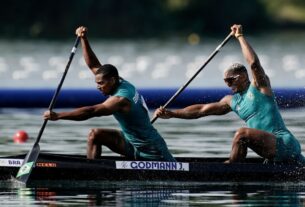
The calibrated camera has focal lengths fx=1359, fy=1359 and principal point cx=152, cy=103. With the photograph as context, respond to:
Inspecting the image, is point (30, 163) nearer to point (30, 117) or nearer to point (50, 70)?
point (30, 117)

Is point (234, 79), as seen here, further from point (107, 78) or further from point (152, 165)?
point (107, 78)

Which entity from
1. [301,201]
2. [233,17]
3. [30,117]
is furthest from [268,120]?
[233,17]

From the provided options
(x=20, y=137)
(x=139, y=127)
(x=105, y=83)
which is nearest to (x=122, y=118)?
(x=139, y=127)

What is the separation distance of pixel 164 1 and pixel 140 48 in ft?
59.9

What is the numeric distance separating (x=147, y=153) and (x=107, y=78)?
1.32 meters

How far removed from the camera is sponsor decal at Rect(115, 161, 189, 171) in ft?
62.3

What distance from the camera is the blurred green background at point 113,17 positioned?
8544 cm

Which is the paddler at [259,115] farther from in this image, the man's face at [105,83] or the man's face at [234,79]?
the man's face at [105,83]

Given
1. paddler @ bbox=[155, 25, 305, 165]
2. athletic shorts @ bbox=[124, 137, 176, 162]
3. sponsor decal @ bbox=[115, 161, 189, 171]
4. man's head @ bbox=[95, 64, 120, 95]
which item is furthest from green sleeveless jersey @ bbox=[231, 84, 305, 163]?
man's head @ bbox=[95, 64, 120, 95]

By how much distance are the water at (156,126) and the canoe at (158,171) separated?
0.10 metres

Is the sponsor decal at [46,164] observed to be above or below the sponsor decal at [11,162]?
below

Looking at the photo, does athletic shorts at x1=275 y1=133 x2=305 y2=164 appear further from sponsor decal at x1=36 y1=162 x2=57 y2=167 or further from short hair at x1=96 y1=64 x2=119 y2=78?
sponsor decal at x1=36 y1=162 x2=57 y2=167

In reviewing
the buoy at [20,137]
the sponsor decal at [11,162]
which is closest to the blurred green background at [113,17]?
the buoy at [20,137]

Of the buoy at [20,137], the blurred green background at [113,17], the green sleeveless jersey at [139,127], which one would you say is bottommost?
the green sleeveless jersey at [139,127]
